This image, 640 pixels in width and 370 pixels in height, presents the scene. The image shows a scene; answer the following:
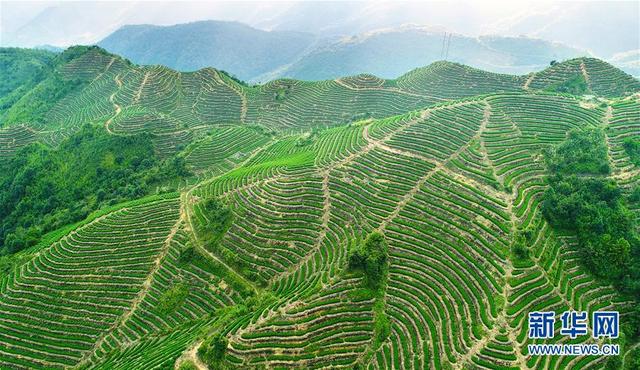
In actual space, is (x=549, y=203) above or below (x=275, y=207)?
above

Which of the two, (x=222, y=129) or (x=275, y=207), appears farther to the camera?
(x=222, y=129)

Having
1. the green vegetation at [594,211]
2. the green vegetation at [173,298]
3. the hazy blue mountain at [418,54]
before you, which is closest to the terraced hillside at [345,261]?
the green vegetation at [173,298]

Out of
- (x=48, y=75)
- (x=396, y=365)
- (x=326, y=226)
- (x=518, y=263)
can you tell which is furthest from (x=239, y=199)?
(x=48, y=75)

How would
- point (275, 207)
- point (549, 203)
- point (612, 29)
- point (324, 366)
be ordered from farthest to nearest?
point (612, 29) < point (275, 207) < point (549, 203) < point (324, 366)

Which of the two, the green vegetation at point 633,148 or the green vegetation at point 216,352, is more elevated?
the green vegetation at point 633,148

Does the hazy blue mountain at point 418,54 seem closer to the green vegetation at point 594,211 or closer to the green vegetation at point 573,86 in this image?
the green vegetation at point 573,86

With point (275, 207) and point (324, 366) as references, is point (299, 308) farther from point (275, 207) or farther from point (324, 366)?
point (275, 207)

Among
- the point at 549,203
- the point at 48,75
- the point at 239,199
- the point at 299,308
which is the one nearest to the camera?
the point at 299,308
